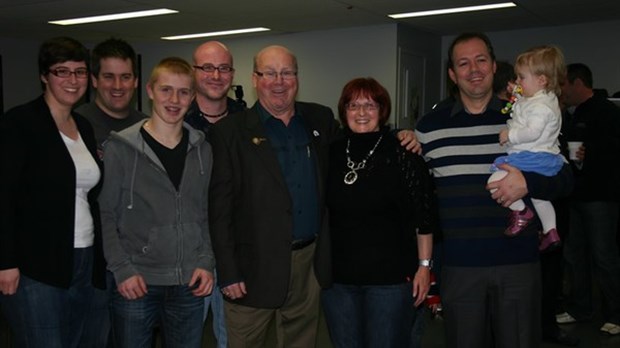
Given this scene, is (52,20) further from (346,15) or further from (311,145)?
(311,145)

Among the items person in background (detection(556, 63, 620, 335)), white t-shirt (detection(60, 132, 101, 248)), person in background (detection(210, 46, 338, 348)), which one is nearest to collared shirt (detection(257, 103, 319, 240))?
person in background (detection(210, 46, 338, 348))

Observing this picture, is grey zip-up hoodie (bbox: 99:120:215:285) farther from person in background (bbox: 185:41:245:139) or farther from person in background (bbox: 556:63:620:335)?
person in background (bbox: 556:63:620:335)

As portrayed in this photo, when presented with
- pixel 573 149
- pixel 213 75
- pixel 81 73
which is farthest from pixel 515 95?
pixel 81 73

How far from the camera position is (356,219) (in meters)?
2.42

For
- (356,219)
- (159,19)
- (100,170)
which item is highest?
(159,19)

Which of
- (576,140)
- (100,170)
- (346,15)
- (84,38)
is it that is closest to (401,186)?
(100,170)

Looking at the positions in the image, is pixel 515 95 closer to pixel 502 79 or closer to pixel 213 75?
pixel 502 79

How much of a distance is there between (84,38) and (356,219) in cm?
859

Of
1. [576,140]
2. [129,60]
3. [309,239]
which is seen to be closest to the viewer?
[309,239]

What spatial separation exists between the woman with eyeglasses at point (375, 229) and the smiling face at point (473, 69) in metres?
0.33

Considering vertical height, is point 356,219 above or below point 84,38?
below

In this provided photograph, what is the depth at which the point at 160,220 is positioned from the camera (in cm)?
223

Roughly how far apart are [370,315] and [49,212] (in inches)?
52.3

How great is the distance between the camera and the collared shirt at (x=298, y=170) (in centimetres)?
253
